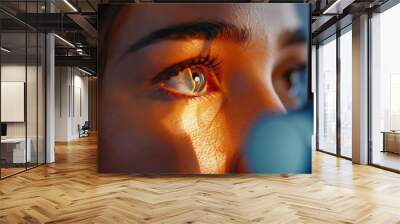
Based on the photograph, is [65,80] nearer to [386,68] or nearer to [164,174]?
[164,174]

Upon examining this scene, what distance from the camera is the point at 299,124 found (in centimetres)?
638

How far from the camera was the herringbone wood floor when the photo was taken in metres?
3.93

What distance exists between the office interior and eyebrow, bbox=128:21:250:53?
162 cm

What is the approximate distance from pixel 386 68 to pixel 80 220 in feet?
22.0

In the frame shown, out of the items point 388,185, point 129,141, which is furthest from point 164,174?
point 388,185

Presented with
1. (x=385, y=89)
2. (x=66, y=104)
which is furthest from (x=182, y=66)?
(x=66, y=104)

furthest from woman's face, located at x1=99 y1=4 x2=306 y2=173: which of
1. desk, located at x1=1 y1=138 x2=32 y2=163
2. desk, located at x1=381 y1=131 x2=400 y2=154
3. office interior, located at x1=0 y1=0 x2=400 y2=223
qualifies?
desk, located at x1=381 y1=131 x2=400 y2=154

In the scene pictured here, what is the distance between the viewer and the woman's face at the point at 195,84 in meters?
6.34

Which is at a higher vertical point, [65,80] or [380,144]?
[65,80]

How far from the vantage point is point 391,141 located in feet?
26.7

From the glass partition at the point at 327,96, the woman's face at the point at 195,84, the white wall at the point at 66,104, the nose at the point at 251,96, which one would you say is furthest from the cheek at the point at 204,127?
the white wall at the point at 66,104

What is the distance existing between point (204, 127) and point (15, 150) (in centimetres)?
377

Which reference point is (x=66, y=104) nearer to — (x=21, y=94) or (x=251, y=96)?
(x=21, y=94)

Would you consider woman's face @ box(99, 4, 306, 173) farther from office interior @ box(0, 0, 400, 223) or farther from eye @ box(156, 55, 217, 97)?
office interior @ box(0, 0, 400, 223)
